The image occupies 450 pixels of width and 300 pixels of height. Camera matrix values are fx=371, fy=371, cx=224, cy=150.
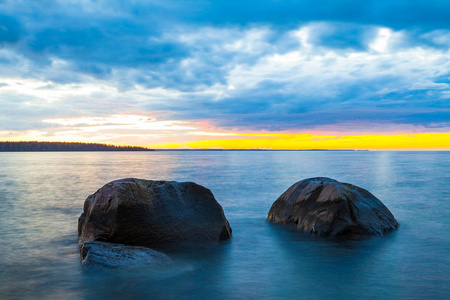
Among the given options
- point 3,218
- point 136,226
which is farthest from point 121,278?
point 3,218

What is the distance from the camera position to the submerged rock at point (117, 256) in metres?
6.70

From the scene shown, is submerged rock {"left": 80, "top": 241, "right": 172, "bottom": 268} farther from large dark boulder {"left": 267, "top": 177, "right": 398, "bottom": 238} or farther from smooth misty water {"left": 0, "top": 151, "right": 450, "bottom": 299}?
large dark boulder {"left": 267, "top": 177, "right": 398, "bottom": 238}

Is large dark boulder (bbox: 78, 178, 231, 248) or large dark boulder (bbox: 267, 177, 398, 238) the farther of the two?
large dark boulder (bbox: 267, 177, 398, 238)

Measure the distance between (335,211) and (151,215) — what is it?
15.1ft

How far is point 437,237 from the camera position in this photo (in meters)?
9.69

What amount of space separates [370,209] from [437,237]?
1826 mm

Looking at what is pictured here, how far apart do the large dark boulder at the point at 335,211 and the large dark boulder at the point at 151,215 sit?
7.98ft

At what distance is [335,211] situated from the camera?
31.0ft

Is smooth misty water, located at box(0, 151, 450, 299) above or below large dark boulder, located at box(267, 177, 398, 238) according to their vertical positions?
below

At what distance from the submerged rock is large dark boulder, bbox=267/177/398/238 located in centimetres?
436

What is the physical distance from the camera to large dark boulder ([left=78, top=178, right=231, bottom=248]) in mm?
8250

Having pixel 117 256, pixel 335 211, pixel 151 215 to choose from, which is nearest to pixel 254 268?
pixel 117 256

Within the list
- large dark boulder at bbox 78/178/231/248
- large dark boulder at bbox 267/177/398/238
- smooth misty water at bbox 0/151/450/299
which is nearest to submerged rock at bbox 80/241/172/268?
smooth misty water at bbox 0/151/450/299

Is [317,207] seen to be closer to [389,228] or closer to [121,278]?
[389,228]
